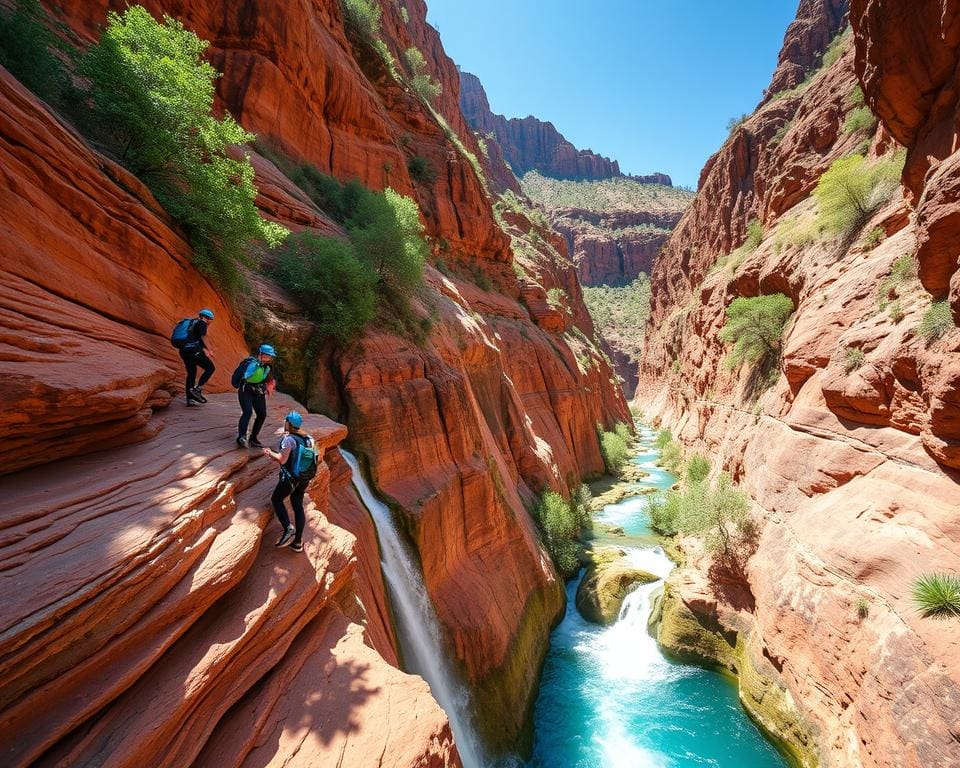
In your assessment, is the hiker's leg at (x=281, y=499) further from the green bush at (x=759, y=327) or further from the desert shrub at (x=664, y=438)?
the desert shrub at (x=664, y=438)

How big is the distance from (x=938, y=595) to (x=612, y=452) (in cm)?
2672

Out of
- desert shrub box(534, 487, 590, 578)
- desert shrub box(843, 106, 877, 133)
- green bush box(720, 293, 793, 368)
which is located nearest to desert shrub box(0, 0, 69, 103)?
desert shrub box(534, 487, 590, 578)

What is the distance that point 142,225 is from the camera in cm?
737

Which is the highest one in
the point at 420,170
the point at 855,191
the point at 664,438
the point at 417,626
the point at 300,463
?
the point at 420,170

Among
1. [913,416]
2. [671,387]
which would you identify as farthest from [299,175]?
[671,387]

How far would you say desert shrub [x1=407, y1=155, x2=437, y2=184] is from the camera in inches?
1021

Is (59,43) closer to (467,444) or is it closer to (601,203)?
(467,444)

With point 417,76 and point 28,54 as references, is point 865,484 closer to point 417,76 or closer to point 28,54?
point 28,54

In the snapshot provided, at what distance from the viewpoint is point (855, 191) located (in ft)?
50.9

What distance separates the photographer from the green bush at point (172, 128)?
24.4ft

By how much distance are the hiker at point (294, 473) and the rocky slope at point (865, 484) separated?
37.6 ft

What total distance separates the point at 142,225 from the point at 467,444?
954 cm

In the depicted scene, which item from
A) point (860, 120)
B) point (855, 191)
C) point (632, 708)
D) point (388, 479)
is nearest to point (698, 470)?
point (632, 708)

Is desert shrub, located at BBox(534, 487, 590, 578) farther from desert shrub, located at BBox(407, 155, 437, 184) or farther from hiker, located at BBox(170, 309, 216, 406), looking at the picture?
desert shrub, located at BBox(407, 155, 437, 184)
